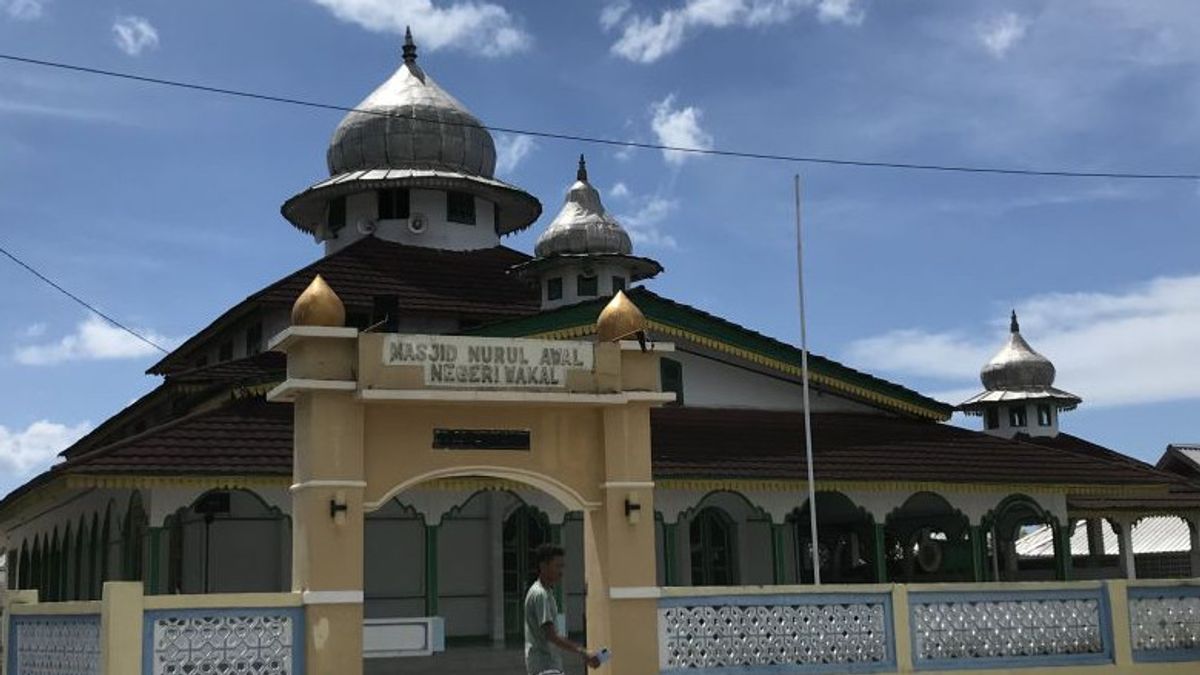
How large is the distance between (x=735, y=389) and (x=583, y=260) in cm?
367

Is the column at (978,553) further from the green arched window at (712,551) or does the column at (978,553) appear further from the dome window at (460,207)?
the dome window at (460,207)

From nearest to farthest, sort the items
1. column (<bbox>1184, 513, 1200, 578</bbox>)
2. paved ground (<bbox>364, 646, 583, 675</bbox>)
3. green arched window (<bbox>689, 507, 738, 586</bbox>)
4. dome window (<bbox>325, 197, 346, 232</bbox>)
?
1. paved ground (<bbox>364, 646, 583, 675</bbox>)
2. green arched window (<bbox>689, 507, 738, 586</bbox>)
3. dome window (<bbox>325, 197, 346, 232</bbox>)
4. column (<bbox>1184, 513, 1200, 578</bbox>)

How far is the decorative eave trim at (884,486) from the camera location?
67.2ft

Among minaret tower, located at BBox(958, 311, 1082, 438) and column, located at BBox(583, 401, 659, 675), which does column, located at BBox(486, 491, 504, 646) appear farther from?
minaret tower, located at BBox(958, 311, 1082, 438)

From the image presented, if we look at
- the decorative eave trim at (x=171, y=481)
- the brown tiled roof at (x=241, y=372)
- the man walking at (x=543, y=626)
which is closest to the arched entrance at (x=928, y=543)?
the brown tiled roof at (x=241, y=372)

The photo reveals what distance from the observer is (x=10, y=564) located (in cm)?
3425

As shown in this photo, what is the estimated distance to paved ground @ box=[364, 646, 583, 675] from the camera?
17.1m

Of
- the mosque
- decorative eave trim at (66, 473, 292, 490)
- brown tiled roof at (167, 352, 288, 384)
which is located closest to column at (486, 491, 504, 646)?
the mosque

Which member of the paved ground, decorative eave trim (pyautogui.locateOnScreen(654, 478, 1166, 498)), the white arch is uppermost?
decorative eave trim (pyautogui.locateOnScreen(654, 478, 1166, 498))

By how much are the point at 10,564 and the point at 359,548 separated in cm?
2580

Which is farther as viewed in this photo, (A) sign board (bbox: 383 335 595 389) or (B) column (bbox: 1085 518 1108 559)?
(B) column (bbox: 1085 518 1108 559)

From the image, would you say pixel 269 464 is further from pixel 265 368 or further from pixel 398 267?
pixel 398 267

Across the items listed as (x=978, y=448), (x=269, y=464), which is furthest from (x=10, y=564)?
(x=978, y=448)

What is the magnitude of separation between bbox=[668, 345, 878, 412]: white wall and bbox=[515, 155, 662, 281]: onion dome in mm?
3142
